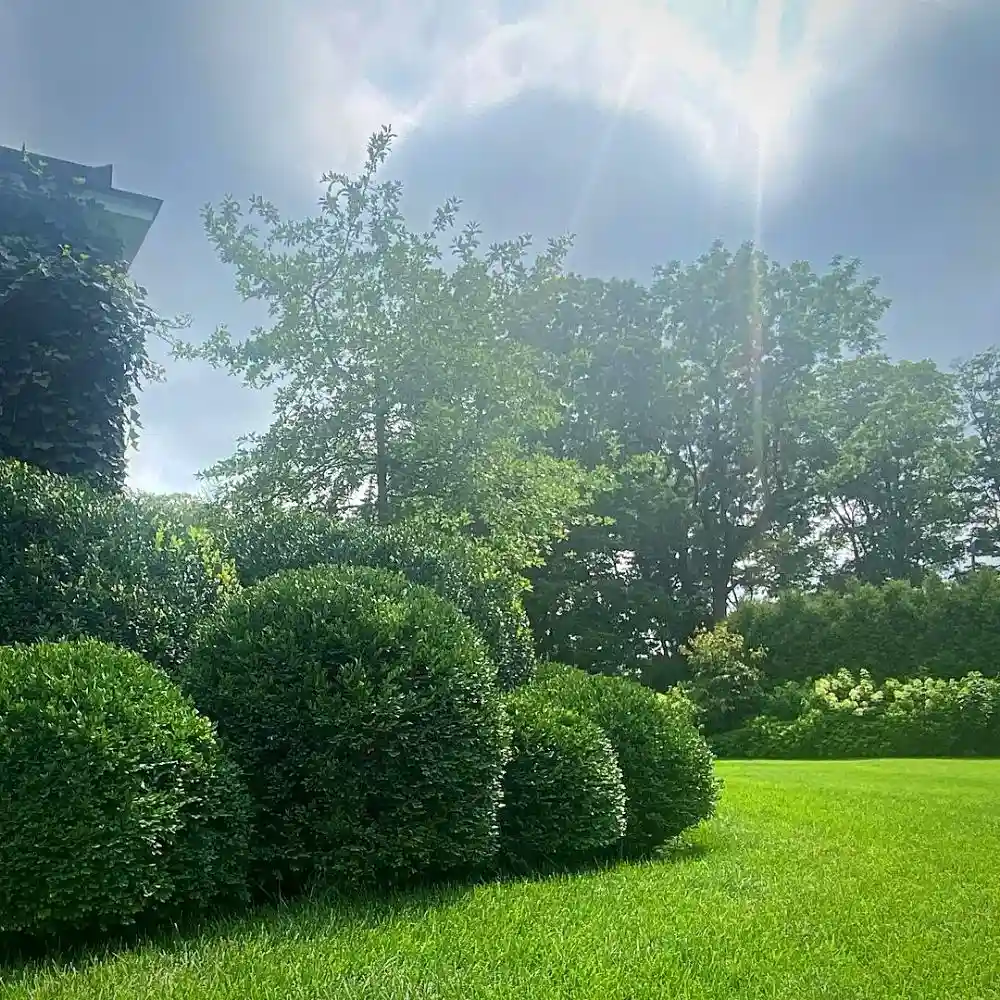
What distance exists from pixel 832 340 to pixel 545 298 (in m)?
19.3

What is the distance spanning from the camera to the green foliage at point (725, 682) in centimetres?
2064

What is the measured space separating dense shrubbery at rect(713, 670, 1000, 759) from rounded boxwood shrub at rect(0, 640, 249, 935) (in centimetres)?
1606

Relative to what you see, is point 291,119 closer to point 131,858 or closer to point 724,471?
point 131,858

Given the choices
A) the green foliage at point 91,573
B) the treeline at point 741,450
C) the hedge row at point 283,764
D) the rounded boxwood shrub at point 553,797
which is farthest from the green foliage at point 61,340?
the treeline at point 741,450

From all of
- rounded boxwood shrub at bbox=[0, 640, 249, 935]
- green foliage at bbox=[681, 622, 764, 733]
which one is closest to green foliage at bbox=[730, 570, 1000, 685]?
green foliage at bbox=[681, 622, 764, 733]

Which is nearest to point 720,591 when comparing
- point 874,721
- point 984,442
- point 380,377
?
point 984,442

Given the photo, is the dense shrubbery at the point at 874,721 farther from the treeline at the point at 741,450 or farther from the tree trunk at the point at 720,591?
the tree trunk at the point at 720,591

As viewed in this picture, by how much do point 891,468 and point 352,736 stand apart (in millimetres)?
32679

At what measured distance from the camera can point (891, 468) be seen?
33.4 m

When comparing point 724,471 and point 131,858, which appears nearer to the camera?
point 131,858

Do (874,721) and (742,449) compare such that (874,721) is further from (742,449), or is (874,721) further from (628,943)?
(628,943)

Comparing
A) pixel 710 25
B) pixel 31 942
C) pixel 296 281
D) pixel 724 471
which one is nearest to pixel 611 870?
pixel 31 942

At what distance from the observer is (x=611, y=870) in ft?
17.6

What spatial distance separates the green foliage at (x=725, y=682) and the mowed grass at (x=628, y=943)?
14.9 metres
